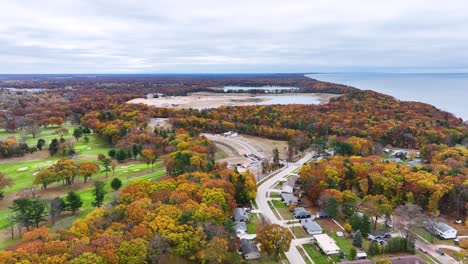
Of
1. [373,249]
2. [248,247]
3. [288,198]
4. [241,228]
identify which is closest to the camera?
[248,247]

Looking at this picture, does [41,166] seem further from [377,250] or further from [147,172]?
[377,250]

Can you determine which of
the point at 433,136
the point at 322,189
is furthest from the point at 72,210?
the point at 433,136

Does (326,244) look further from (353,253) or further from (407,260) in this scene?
(407,260)

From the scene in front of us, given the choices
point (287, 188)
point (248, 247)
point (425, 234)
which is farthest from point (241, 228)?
point (425, 234)

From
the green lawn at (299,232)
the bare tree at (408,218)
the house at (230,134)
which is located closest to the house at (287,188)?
the green lawn at (299,232)

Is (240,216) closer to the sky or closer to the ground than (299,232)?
closer to the sky

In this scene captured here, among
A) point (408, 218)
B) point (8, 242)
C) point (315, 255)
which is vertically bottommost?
point (8, 242)

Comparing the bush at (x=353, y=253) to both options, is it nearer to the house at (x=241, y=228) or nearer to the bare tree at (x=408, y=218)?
the bare tree at (x=408, y=218)
